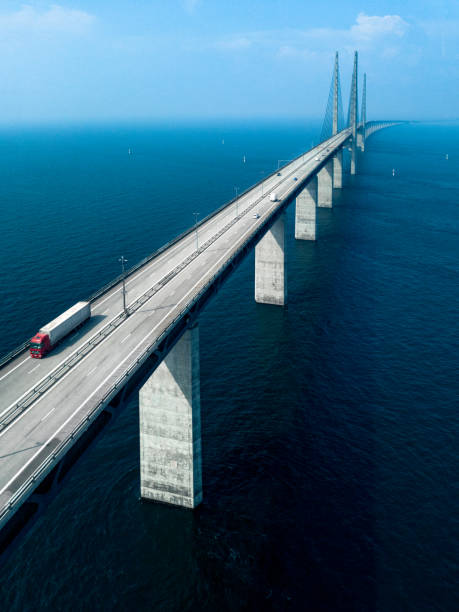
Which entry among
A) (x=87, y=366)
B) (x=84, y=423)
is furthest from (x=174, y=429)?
(x=84, y=423)

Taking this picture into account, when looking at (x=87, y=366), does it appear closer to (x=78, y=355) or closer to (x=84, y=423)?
(x=78, y=355)

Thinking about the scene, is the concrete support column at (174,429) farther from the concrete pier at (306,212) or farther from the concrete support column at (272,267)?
the concrete pier at (306,212)

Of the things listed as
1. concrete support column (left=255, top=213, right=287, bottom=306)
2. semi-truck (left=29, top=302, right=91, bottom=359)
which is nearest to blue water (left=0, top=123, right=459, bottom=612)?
concrete support column (left=255, top=213, right=287, bottom=306)

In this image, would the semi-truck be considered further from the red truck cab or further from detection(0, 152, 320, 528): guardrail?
detection(0, 152, 320, 528): guardrail

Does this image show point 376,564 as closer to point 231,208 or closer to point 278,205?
point 278,205

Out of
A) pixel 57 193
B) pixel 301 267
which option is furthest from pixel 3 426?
pixel 57 193

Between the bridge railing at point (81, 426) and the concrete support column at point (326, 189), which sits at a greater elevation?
the concrete support column at point (326, 189)

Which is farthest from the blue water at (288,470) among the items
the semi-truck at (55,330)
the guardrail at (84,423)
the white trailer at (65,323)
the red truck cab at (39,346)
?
the red truck cab at (39,346)
